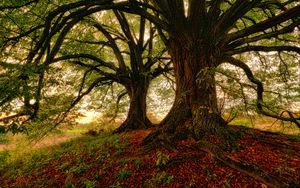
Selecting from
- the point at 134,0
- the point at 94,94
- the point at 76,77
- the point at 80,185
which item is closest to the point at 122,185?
the point at 80,185

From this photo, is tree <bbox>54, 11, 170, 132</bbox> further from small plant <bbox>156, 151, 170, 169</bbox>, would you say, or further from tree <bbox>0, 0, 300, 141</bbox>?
small plant <bbox>156, 151, 170, 169</bbox>

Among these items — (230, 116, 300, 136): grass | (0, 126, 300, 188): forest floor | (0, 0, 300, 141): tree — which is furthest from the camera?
(230, 116, 300, 136): grass

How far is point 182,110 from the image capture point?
7016 mm

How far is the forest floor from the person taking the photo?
4836 millimetres

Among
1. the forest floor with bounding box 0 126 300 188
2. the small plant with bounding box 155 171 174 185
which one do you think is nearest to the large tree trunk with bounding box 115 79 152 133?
the forest floor with bounding box 0 126 300 188

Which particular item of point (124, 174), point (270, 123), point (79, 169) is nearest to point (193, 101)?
point (124, 174)

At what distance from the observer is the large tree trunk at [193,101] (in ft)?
21.8

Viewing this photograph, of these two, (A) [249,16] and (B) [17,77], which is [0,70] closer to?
(B) [17,77]

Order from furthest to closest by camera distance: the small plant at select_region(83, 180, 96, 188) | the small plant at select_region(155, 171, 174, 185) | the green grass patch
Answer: the green grass patch < the small plant at select_region(83, 180, 96, 188) < the small plant at select_region(155, 171, 174, 185)

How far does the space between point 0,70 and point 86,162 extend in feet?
11.9

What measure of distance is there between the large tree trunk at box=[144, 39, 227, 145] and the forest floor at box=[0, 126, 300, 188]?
0.45m

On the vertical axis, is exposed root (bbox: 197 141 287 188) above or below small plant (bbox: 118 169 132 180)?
above

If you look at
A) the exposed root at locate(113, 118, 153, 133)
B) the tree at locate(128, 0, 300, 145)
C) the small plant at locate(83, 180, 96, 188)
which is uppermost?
the tree at locate(128, 0, 300, 145)

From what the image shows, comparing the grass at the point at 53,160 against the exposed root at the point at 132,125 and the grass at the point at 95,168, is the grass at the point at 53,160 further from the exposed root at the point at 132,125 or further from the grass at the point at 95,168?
the exposed root at the point at 132,125
